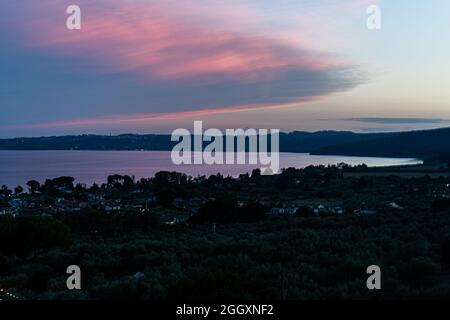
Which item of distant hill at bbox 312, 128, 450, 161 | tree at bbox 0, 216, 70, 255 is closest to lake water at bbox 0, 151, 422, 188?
distant hill at bbox 312, 128, 450, 161

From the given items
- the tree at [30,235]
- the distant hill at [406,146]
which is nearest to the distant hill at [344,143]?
the distant hill at [406,146]

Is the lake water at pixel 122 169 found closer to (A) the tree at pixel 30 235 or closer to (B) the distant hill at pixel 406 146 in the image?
(B) the distant hill at pixel 406 146

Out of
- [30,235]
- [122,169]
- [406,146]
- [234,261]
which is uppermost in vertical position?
[406,146]

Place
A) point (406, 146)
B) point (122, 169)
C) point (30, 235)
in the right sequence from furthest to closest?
point (406, 146) → point (122, 169) → point (30, 235)

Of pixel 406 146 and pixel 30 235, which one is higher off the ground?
pixel 406 146

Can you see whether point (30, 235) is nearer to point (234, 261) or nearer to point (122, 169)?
point (234, 261)

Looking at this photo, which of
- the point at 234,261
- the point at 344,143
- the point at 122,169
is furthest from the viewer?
the point at 344,143

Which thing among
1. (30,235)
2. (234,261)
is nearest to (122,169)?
(30,235)

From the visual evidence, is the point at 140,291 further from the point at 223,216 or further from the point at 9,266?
the point at 223,216

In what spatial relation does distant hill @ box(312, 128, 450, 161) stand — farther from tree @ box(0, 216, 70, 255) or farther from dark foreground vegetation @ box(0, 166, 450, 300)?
tree @ box(0, 216, 70, 255)
